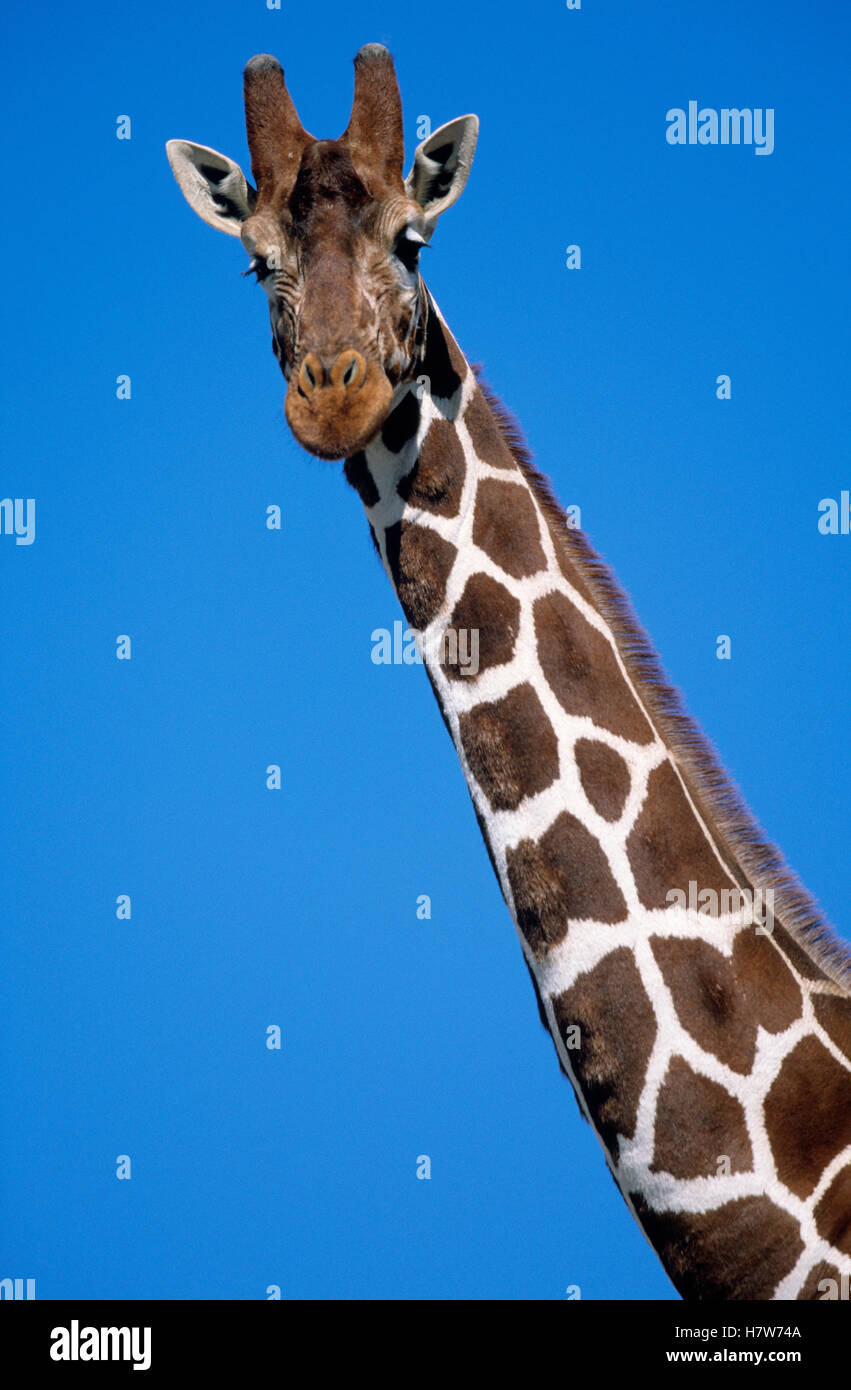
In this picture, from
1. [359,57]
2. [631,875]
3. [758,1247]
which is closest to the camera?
[758,1247]

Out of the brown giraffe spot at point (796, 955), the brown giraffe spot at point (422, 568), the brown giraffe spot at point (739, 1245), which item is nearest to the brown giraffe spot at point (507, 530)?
the brown giraffe spot at point (422, 568)

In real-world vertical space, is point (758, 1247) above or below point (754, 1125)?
below

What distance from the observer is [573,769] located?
3.57 metres

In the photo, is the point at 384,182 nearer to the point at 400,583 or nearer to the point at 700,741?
the point at 400,583

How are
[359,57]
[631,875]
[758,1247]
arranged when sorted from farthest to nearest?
[359,57], [631,875], [758,1247]

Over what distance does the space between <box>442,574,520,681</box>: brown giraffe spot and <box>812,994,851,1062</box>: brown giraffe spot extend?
53.3 inches

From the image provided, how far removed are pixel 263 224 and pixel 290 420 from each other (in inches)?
27.7

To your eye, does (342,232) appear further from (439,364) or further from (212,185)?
(212,185)

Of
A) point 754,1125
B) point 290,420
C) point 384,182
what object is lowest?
point 754,1125

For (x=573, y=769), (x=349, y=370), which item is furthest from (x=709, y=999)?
(x=349, y=370)

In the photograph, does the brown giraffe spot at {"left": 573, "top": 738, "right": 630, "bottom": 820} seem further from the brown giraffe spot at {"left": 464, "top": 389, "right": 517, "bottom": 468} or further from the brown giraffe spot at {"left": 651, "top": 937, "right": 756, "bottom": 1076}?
the brown giraffe spot at {"left": 464, "top": 389, "right": 517, "bottom": 468}
